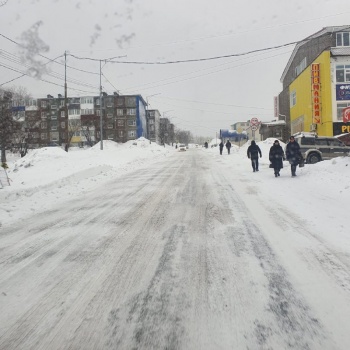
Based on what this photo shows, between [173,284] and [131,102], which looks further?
[131,102]

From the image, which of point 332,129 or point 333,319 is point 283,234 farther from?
point 332,129

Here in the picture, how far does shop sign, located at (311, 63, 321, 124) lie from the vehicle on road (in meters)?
16.3

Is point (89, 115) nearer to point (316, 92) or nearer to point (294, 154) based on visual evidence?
point (316, 92)

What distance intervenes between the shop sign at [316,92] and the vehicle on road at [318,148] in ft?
53.6

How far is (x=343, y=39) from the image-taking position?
3341 centimetres

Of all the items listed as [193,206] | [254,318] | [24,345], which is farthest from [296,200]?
[24,345]

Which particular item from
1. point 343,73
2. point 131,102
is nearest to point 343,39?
point 343,73

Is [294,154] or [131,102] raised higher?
[131,102]

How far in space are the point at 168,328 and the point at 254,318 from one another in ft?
2.39

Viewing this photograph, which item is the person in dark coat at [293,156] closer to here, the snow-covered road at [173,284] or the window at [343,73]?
the snow-covered road at [173,284]

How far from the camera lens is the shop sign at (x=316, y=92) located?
109ft

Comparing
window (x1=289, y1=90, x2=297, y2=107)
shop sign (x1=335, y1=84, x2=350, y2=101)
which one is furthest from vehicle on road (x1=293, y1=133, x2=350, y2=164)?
window (x1=289, y1=90, x2=297, y2=107)

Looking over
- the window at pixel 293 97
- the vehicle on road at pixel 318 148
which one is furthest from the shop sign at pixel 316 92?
the vehicle on road at pixel 318 148

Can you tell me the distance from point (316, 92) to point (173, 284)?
34581 mm
